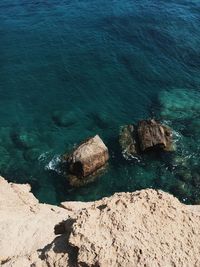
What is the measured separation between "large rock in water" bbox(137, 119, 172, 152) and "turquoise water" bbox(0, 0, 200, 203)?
105cm

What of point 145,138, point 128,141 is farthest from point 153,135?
point 128,141

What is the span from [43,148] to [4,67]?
13948mm

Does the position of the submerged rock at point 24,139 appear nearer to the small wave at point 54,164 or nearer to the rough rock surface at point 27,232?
the small wave at point 54,164

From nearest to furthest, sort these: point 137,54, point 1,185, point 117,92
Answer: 1. point 1,185
2. point 117,92
3. point 137,54

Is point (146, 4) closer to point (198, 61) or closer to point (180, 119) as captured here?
point (198, 61)

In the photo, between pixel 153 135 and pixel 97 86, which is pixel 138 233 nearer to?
pixel 153 135

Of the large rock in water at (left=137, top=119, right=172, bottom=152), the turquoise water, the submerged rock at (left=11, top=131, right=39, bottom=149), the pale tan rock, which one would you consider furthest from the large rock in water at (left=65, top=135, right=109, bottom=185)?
the pale tan rock

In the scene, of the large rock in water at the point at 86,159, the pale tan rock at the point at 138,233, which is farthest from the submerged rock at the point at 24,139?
the pale tan rock at the point at 138,233

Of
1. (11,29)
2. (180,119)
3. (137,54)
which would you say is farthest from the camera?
(11,29)

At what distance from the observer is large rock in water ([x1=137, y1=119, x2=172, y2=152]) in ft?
114

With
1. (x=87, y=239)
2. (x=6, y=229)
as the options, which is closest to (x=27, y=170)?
(x=6, y=229)

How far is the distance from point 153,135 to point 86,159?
21.9 ft

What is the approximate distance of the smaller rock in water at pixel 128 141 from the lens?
35.2 metres

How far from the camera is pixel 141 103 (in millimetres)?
41875
